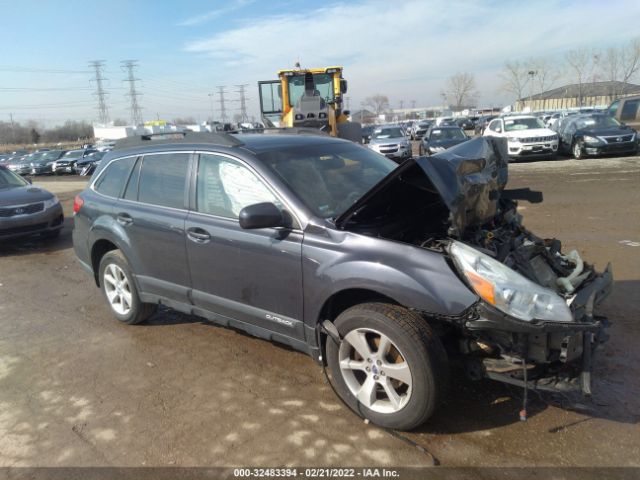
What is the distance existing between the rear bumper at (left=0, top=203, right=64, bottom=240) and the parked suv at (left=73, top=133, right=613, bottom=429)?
5053mm

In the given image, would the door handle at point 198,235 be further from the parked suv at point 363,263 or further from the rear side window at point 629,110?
the rear side window at point 629,110

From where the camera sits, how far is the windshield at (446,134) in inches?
741

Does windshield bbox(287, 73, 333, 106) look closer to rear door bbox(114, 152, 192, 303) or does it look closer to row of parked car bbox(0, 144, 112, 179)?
rear door bbox(114, 152, 192, 303)

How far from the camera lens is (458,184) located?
3.16 meters

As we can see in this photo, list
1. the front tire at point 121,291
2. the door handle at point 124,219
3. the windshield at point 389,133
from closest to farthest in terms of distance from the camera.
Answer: the door handle at point 124,219, the front tire at point 121,291, the windshield at point 389,133

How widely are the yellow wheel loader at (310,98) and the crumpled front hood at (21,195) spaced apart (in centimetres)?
762

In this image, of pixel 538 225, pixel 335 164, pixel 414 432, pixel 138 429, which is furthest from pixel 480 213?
pixel 538 225

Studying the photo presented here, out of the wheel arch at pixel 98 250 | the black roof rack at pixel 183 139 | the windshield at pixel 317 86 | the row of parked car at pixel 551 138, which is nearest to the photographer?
the black roof rack at pixel 183 139

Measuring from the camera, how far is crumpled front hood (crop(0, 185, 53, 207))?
28.8ft

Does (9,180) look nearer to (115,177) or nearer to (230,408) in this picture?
(115,177)

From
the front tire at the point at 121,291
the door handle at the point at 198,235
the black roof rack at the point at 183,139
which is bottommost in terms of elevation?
the front tire at the point at 121,291

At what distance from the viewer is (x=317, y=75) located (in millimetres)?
15977

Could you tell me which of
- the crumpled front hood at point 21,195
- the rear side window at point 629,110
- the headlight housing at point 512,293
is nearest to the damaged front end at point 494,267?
the headlight housing at point 512,293

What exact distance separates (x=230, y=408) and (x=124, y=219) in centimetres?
215
